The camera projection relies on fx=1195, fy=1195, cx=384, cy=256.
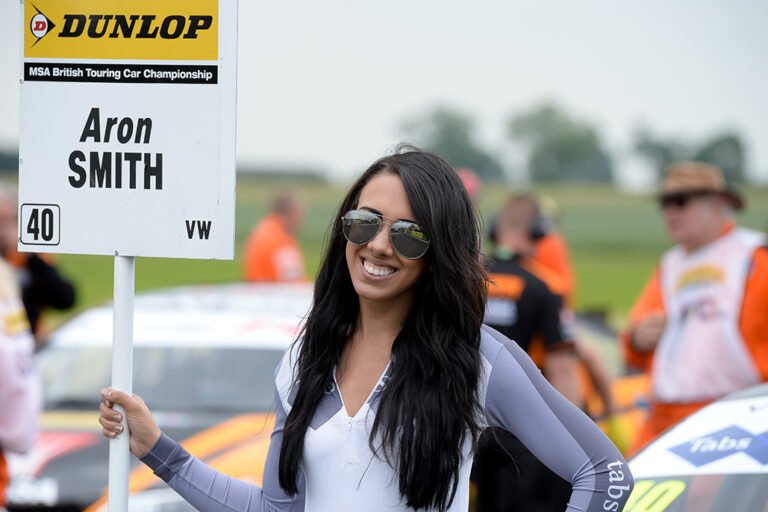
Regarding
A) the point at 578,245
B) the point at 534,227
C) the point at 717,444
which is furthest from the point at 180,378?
the point at 578,245

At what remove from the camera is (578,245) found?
31422 mm

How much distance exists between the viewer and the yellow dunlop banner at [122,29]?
9.82ft

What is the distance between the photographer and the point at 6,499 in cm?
548

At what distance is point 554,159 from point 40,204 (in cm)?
2991

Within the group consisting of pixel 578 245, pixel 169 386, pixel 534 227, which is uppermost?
pixel 534 227

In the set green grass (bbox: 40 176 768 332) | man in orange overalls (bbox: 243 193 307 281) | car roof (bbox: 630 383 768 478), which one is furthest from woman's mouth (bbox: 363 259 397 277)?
green grass (bbox: 40 176 768 332)

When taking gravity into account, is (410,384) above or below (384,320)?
below

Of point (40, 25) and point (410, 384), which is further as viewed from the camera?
point (40, 25)

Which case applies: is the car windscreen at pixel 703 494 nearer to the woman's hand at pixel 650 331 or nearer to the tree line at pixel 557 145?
the woman's hand at pixel 650 331

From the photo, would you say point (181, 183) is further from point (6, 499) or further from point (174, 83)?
point (6, 499)

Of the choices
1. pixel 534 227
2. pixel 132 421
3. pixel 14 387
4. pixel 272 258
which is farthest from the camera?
pixel 272 258

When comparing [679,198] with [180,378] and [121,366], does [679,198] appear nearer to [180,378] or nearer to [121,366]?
[180,378]

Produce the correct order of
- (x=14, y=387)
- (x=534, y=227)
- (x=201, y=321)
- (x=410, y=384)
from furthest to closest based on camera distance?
1. (x=534, y=227)
2. (x=201, y=321)
3. (x=14, y=387)
4. (x=410, y=384)

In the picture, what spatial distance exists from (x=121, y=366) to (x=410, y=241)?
0.86 m
